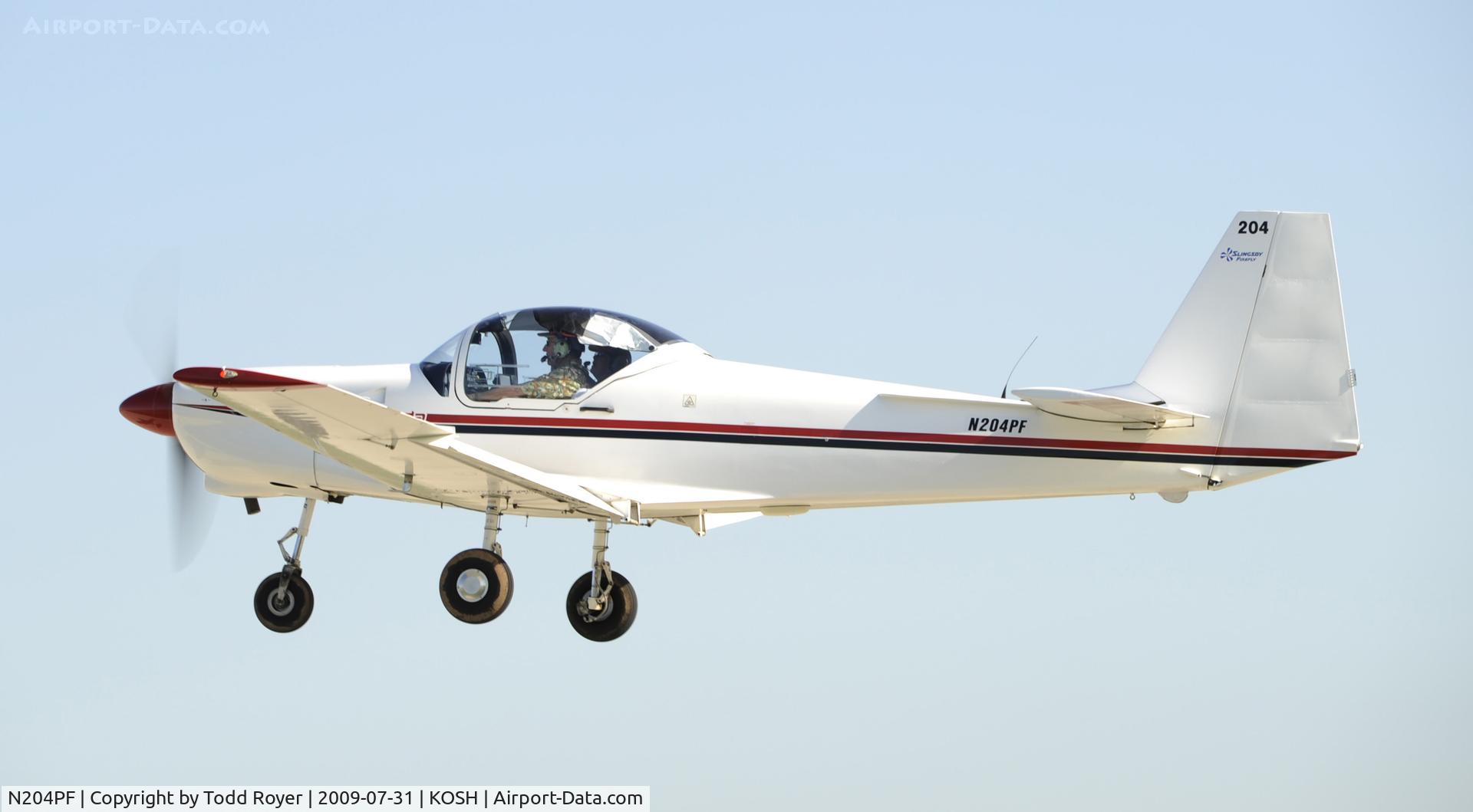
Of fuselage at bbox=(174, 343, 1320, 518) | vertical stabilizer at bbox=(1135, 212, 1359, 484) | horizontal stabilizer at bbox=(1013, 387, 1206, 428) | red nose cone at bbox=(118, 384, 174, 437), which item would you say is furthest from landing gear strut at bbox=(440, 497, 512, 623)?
vertical stabilizer at bbox=(1135, 212, 1359, 484)

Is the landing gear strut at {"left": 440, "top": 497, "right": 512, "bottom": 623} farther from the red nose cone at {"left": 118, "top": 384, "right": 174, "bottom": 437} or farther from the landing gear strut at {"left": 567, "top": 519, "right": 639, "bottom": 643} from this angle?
the red nose cone at {"left": 118, "top": 384, "right": 174, "bottom": 437}

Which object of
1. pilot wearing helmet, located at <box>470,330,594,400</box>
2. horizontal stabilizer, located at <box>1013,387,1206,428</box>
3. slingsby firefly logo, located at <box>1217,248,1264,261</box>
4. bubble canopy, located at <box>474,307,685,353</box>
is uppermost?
slingsby firefly logo, located at <box>1217,248,1264,261</box>

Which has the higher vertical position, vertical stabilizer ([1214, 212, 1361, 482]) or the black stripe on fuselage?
vertical stabilizer ([1214, 212, 1361, 482])

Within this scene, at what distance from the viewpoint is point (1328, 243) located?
1267cm

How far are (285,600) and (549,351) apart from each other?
3263 mm

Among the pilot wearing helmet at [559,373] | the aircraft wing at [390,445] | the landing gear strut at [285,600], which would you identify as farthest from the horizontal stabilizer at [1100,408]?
the landing gear strut at [285,600]

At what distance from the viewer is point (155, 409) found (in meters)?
14.5

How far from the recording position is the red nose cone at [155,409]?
14.5m

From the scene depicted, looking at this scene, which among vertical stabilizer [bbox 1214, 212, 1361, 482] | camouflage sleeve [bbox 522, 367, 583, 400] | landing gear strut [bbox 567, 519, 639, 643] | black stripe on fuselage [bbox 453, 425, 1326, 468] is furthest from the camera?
landing gear strut [bbox 567, 519, 639, 643]

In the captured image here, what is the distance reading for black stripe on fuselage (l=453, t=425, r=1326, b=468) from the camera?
41.2 feet

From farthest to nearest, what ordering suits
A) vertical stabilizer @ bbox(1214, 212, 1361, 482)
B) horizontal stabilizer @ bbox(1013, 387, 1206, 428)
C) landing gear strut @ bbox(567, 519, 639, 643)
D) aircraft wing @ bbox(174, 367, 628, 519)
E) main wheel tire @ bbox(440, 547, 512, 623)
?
landing gear strut @ bbox(567, 519, 639, 643) → main wheel tire @ bbox(440, 547, 512, 623) → vertical stabilizer @ bbox(1214, 212, 1361, 482) → horizontal stabilizer @ bbox(1013, 387, 1206, 428) → aircraft wing @ bbox(174, 367, 628, 519)

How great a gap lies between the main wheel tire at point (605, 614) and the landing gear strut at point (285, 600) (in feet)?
7.81

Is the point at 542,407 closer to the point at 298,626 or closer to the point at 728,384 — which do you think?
the point at 728,384

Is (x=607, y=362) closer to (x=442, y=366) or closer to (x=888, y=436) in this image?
(x=442, y=366)
